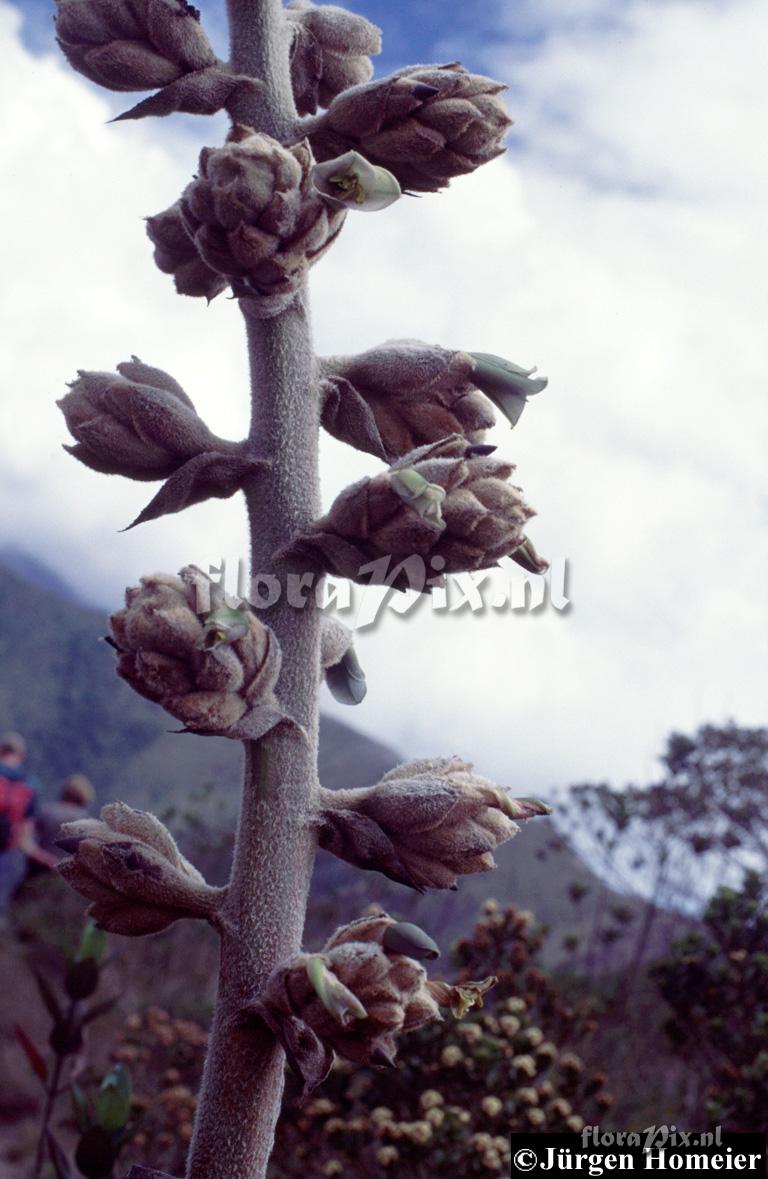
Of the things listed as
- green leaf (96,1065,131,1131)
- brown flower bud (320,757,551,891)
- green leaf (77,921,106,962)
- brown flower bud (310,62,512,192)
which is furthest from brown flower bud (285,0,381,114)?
green leaf (77,921,106,962)

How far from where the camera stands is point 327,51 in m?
2.38

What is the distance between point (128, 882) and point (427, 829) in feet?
1.68

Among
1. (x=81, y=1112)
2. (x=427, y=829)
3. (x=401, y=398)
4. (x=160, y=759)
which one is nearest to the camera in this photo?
(x=427, y=829)

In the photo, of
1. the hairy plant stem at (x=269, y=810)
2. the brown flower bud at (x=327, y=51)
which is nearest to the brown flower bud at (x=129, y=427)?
the hairy plant stem at (x=269, y=810)

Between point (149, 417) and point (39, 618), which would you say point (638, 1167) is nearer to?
point (149, 417)

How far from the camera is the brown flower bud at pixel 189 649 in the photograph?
154 centimetres

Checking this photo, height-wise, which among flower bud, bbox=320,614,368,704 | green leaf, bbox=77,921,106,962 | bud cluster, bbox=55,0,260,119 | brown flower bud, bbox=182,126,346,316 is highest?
bud cluster, bbox=55,0,260,119

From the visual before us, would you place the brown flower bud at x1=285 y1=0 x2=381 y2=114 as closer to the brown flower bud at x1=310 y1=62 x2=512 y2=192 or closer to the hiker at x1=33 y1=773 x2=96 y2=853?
the brown flower bud at x1=310 y1=62 x2=512 y2=192

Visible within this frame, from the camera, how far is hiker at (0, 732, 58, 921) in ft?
49.5

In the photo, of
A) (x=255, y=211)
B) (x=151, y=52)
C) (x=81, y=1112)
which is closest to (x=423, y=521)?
(x=255, y=211)

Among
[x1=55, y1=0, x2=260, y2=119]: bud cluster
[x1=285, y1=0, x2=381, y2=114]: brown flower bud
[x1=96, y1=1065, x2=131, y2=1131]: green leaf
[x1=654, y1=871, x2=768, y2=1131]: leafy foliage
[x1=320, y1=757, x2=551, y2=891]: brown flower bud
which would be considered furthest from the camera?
[x1=654, y1=871, x2=768, y2=1131]: leafy foliage

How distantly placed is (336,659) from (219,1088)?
0.79 m

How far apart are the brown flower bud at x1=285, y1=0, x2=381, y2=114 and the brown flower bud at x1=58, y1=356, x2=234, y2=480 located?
86cm

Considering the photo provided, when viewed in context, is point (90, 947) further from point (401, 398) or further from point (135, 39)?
point (135, 39)
